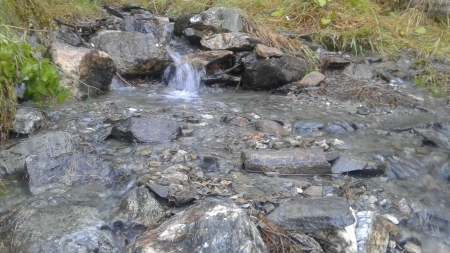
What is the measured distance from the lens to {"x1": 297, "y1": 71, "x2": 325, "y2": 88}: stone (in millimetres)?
6227

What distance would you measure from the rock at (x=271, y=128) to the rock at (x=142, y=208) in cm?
166

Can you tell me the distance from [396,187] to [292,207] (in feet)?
3.59

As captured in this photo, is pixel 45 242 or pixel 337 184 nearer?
pixel 45 242

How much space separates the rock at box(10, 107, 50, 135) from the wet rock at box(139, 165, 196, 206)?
4.36ft

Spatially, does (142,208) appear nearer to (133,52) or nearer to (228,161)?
(228,161)

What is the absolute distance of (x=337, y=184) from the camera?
3.74 metres

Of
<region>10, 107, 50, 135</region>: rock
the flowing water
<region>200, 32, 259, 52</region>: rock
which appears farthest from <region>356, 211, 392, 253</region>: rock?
<region>200, 32, 259, 52</region>: rock

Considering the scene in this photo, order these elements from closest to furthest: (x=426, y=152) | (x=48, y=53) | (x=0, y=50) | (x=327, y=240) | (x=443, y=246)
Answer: (x=327, y=240) → (x=443, y=246) → (x=0, y=50) → (x=426, y=152) → (x=48, y=53)

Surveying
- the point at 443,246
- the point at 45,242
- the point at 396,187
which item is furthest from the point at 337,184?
the point at 45,242

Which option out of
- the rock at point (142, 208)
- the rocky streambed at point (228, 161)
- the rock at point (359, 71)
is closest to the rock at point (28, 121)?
the rocky streambed at point (228, 161)

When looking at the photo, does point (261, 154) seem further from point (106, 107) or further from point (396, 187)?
point (106, 107)

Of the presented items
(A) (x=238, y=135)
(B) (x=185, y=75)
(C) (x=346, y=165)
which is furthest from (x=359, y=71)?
(C) (x=346, y=165)

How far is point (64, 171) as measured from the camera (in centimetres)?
361

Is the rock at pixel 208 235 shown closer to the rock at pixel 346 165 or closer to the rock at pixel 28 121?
the rock at pixel 346 165
